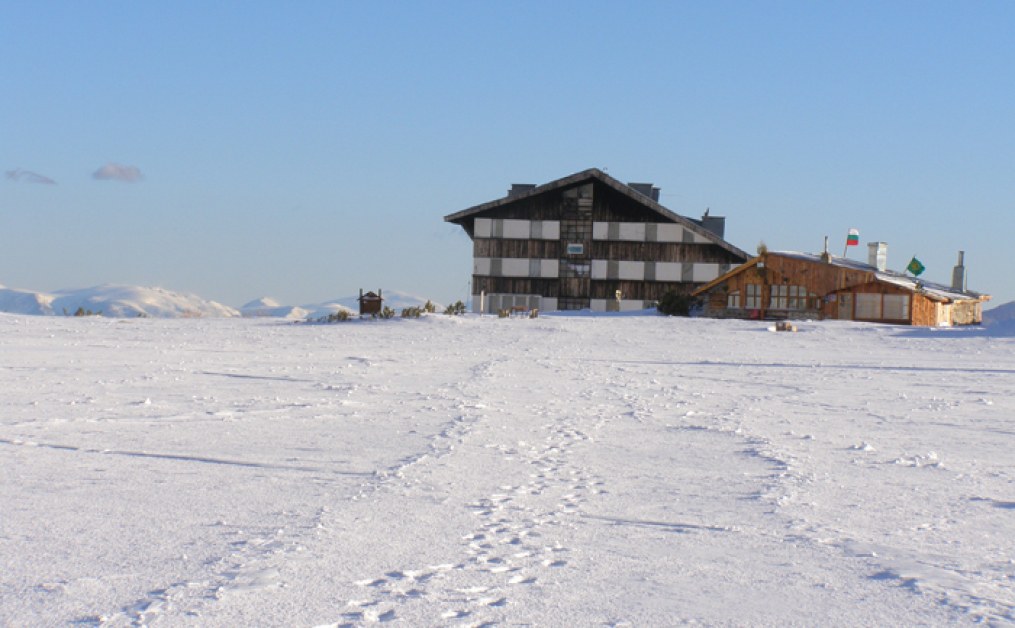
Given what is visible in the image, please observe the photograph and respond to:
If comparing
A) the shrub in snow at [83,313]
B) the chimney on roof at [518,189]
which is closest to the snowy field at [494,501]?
the shrub in snow at [83,313]

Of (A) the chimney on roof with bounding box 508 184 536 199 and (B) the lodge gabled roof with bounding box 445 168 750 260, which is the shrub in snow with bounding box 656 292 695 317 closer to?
(B) the lodge gabled roof with bounding box 445 168 750 260

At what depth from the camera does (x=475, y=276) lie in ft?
175

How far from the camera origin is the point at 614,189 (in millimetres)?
52281

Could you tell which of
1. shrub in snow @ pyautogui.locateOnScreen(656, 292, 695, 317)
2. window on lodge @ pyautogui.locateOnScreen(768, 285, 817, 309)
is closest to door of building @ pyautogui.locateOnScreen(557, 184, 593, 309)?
shrub in snow @ pyautogui.locateOnScreen(656, 292, 695, 317)

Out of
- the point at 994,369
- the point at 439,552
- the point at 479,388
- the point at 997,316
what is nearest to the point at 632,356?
the point at 994,369

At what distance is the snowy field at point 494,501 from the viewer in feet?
14.6

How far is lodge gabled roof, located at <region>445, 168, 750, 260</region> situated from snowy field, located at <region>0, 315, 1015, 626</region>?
122 feet

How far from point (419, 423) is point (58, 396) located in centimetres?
425

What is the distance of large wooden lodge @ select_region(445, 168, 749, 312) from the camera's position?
52812 mm

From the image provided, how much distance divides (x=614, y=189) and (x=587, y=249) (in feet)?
10.4

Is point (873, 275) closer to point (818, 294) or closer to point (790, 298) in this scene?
point (818, 294)

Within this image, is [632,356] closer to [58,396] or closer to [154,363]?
[154,363]

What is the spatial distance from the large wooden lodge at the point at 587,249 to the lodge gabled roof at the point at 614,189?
0.41 feet

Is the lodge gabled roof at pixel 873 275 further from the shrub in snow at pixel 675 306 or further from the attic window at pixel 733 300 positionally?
the shrub in snow at pixel 675 306
